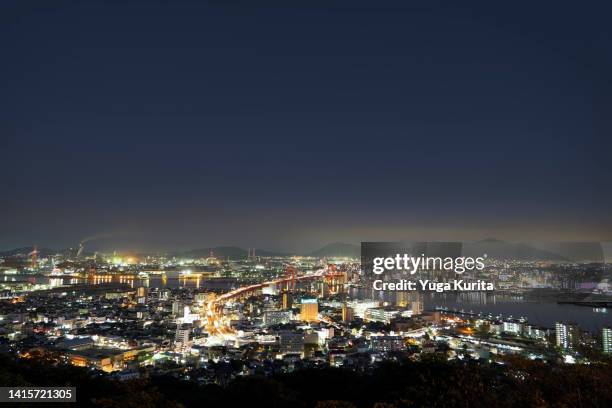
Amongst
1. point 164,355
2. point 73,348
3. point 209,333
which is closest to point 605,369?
point 164,355

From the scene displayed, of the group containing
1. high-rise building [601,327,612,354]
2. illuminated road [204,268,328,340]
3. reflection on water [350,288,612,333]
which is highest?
high-rise building [601,327,612,354]

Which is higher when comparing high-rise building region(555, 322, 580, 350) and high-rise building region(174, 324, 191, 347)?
high-rise building region(555, 322, 580, 350)

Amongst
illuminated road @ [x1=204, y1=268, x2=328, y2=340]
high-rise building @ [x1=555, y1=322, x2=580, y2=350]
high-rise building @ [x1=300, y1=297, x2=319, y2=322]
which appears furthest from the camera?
high-rise building @ [x1=300, y1=297, x2=319, y2=322]

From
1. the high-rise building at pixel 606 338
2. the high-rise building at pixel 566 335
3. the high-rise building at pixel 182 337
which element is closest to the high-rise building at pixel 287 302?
the high-rise building at pixel 182 337

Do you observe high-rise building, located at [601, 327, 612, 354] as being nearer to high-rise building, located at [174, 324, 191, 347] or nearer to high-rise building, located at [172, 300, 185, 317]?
high-rise building, located at [174, 324, 191, 347]

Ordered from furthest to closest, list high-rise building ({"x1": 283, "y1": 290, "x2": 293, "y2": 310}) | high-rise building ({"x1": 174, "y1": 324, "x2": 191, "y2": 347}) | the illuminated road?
high-rise building ({"x1": 283, "y1": 290, "x2": 293, "y2": 310}) < the illuminated road < high-rise building ({"x1": 174, "y1": 324, "x2": 191, "y2": 347})

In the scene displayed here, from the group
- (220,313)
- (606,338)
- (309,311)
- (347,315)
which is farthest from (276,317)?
(606,338)

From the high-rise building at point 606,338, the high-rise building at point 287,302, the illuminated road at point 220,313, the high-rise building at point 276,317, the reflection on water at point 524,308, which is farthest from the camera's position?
the high-rise building at point 287,302

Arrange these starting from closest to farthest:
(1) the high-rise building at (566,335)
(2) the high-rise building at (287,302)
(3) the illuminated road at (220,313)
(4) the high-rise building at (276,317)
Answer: (1) the high-rise building at (566,335) < (3) the illuminated road at (220,313) < (4) the high-rise building at (276,317) < (2) the high-rise building at (287,302)

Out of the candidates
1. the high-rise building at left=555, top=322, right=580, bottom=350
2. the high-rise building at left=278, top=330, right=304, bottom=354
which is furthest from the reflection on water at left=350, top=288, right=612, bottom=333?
the high-rise building at left=278, top=330, right=304, bottom=354

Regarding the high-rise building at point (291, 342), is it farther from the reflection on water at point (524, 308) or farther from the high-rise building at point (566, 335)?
the reflection on water at point (524, 308)
